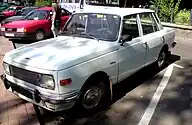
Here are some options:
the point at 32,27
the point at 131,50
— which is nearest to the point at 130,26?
the point at 131,50

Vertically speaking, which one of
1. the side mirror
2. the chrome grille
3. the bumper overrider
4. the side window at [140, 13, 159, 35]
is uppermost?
the side window at [140, 13, 159, 35]

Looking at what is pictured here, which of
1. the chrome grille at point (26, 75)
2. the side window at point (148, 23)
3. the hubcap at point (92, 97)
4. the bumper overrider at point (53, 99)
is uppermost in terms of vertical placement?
the side window at point (148, 23)

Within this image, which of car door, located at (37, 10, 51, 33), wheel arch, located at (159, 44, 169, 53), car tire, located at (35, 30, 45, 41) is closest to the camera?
wheel arch, located at (159, 44, 169, 53)

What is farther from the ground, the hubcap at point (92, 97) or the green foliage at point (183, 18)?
the green foliage at point (183, 18)

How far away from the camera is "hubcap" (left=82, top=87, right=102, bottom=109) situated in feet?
14.1

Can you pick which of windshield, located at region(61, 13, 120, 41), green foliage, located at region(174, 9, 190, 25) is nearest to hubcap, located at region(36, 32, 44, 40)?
windshield, located at region(61, 13, 120, 41)

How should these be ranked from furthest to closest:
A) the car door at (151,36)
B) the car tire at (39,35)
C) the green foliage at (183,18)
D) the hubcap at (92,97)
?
the green foliage at (183,18), the car tire at (39,35), the car door at (151,36), the hubcap at (92,97)

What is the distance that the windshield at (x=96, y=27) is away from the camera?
4922 millimetres

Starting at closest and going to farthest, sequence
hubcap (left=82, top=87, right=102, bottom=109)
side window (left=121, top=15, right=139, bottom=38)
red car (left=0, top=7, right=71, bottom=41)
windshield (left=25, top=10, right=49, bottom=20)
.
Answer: hubcap (left=82, top=87, right=102, bottom=109), side window (left=121, top=15, right=139, bottom=38), red car (left=0, top=7, right=71, bottom=41), windshield (left=25, top=10, right=49, bottom=20)

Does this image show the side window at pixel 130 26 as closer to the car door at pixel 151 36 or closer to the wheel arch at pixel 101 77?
the car door at pixel 151 36

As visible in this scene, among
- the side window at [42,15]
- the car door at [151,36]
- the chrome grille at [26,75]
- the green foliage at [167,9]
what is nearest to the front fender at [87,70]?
the chrome grille at [26,75]

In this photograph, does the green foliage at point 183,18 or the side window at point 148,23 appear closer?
the side window at point 148,23

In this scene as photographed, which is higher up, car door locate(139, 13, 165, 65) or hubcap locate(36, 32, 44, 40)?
car door locate(139, 13, 165, 65)

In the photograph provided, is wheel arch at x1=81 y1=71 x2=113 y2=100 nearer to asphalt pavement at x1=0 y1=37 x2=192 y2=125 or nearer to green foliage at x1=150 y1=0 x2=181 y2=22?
asphalt pavement at x1=0 y1=37 x2=192 y2=125
